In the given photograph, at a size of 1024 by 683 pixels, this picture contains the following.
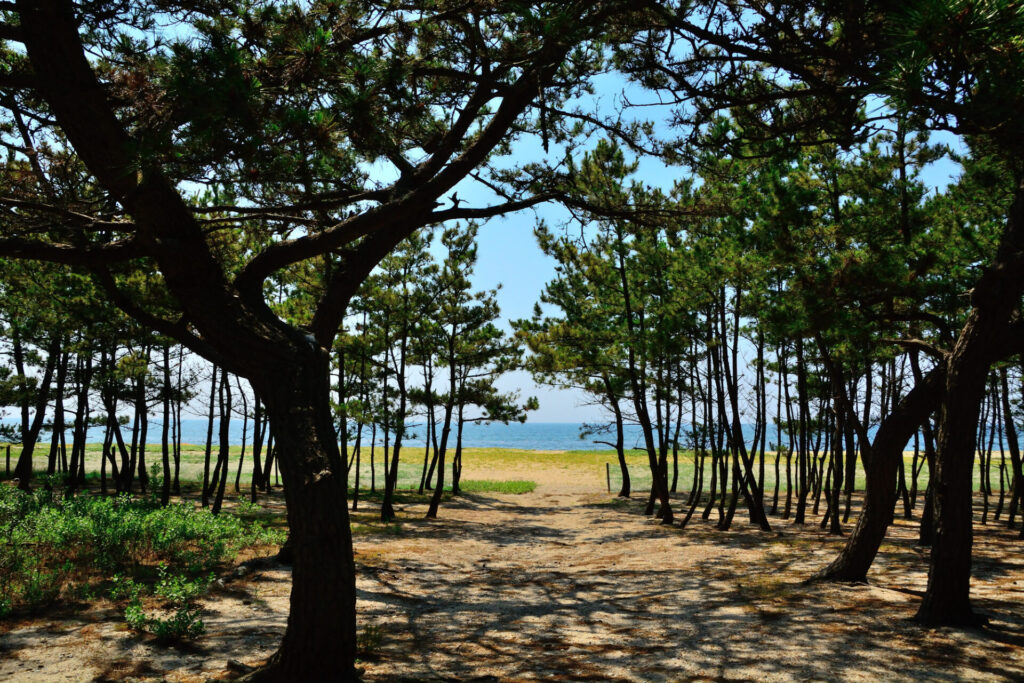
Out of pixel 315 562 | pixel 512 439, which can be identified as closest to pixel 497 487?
A: pixel 315 562

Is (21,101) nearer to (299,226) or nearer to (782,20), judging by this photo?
(299,226)

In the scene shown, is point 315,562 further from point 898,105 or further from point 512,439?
point 512,439

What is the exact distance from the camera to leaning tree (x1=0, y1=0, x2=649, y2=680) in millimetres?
3609

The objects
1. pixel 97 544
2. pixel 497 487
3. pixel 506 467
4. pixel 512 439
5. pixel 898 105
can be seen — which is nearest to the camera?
pixel 898 105

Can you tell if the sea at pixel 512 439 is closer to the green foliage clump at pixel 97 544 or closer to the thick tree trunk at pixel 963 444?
the thick tree trunk at pixel 963 444

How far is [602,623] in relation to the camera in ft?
21.9

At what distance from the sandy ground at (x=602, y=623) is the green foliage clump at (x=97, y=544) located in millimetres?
741

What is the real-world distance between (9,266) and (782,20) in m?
13.1

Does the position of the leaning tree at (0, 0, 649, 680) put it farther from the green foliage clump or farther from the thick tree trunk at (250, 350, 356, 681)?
the green foliage clump

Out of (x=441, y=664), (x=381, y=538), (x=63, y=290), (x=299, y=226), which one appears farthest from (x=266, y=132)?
(x=63, y=290)

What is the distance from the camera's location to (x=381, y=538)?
12867 mm

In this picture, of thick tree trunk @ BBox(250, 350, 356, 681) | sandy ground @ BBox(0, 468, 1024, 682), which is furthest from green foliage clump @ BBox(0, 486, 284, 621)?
thick tree trunk @ BBox(250, 350, 356, 681)

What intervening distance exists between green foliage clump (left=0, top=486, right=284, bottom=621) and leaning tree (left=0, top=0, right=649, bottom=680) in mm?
2920

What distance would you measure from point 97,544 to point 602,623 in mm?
7072
